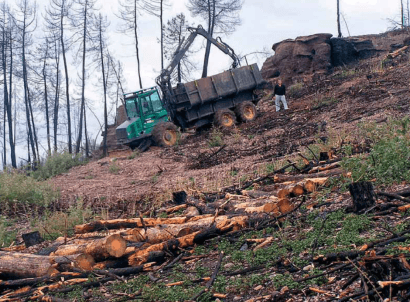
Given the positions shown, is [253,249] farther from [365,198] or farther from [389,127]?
[389,127]

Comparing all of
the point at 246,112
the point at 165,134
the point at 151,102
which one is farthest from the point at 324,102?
the point at 151,102

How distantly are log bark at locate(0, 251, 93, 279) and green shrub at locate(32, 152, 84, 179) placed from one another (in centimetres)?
1596

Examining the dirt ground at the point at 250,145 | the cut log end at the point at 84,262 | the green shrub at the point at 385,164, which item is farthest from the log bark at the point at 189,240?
the dirt ground at the point at 250,145

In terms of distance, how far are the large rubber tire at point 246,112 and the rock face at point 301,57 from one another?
7253mm

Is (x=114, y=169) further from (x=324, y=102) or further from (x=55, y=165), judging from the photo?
(x=324, y=102)

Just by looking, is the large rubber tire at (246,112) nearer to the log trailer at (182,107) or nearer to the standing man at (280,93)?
the log trailer at (182,107)

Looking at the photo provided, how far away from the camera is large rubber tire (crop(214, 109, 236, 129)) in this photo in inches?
883

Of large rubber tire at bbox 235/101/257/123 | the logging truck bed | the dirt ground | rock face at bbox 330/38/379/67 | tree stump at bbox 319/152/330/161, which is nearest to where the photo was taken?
the logging truck bed

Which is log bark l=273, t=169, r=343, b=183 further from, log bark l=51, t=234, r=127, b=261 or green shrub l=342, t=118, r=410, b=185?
log bark l=51, t=234, r=127, b=261

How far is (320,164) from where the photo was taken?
30.2ft

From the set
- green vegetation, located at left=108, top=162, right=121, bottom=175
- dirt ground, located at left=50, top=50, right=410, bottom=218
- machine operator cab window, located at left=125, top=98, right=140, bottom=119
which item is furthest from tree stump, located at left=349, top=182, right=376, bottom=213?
machine operator cab window, located at left=125, top=98, right=140, bottom=119

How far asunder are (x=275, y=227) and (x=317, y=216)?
0.53 metres

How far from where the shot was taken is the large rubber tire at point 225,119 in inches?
883

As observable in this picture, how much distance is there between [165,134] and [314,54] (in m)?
12.5
